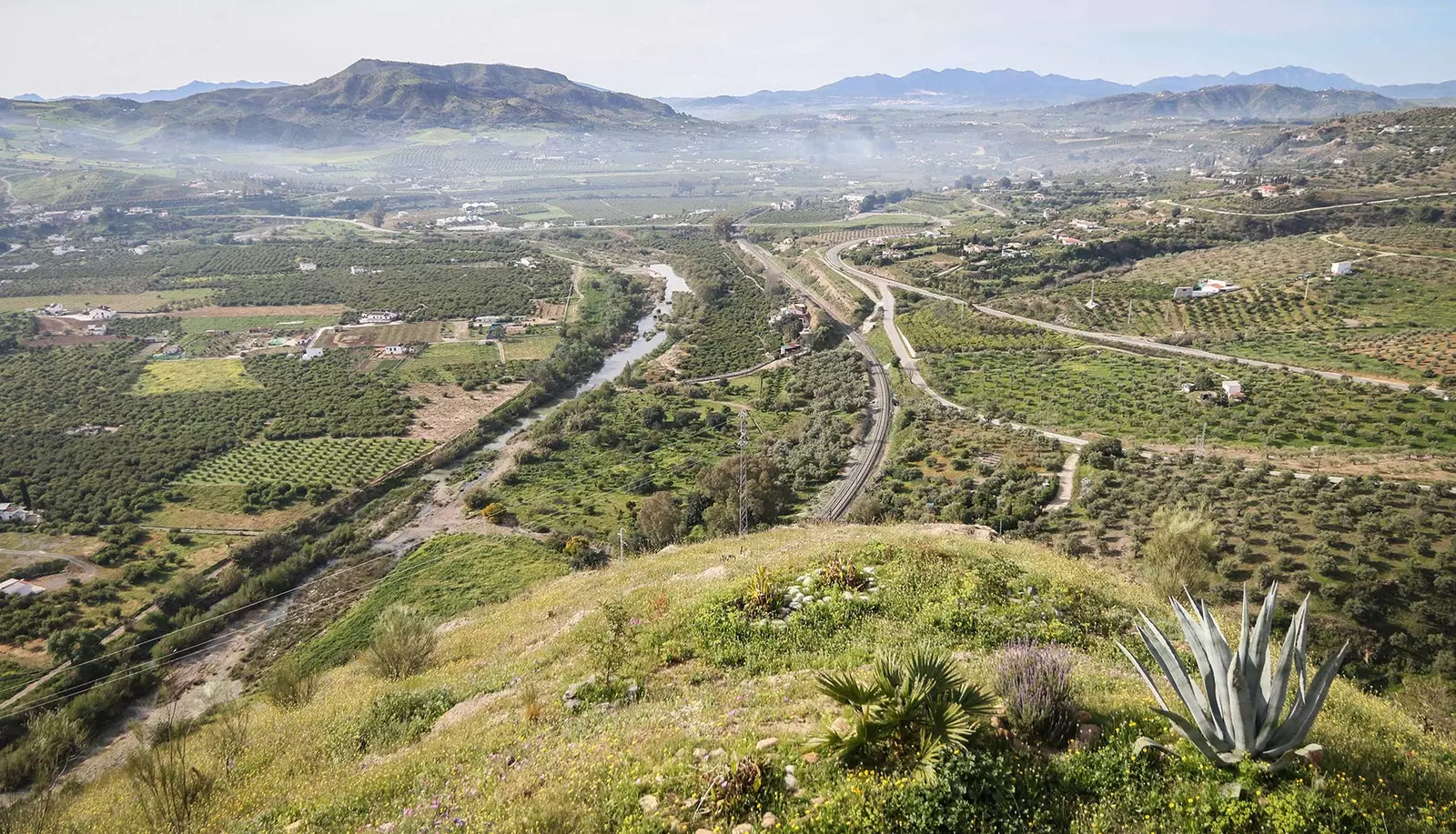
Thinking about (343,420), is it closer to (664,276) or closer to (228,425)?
(228,425)

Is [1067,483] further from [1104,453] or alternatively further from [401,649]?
[401,649]

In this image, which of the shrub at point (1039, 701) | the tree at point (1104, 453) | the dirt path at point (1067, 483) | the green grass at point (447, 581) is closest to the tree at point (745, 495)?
the green grass at point (447, 581)

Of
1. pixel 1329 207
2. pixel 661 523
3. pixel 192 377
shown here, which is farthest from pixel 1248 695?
pixel 1329 207

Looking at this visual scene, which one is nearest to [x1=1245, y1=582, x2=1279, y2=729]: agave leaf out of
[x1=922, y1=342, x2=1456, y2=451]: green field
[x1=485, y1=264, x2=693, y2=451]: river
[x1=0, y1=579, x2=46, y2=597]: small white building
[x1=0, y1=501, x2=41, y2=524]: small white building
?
[x1=922, y1=342, x2=1456, y2=451]: green field

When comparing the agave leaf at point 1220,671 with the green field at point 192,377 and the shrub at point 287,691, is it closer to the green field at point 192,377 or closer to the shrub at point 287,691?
the shrub at point 287,691

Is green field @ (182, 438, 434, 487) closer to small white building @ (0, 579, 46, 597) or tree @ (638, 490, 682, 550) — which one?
small white building @ (0, 579, 46, 597)

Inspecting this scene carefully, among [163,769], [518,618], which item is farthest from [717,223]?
[163,769]
